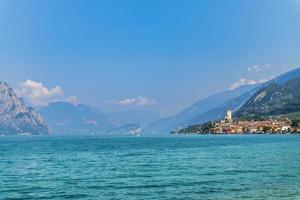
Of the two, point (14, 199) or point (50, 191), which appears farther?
point (50, 191)

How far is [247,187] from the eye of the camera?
2110 inches

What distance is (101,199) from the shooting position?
4688 cm

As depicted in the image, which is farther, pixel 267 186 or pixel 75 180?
pixel 75 180

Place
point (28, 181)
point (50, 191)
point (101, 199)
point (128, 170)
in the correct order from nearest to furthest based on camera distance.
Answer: point (101, 199) → point (50, 191) → point (28, 181) → point (128, 170)

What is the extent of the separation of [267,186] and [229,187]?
13.3 feet

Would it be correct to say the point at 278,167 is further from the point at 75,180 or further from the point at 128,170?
the point at 75,180

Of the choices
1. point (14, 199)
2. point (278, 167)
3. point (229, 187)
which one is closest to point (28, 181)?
point (14, 199)

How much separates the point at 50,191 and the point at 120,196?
26.0 feet

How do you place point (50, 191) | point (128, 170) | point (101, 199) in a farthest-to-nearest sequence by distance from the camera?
point (128, 170) < point (50, 191) < point (101, 199)

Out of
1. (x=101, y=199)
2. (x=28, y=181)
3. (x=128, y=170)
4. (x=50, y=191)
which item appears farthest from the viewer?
(x=128, y=170)

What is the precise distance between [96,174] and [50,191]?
54.0 feet

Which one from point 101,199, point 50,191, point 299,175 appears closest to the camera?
point 101,199

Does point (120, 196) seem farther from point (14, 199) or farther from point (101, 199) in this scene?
point (14, 199)

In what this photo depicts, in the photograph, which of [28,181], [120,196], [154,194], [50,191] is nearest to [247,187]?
[154,194]
